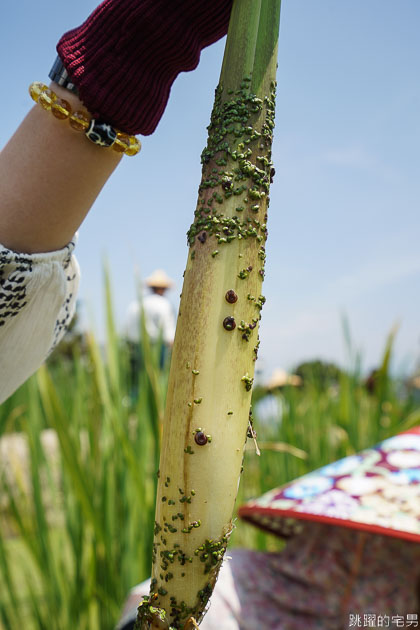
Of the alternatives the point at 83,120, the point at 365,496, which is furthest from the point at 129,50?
the point at 365,496

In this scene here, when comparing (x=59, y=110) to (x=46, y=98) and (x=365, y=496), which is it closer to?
(x=46, y=98)

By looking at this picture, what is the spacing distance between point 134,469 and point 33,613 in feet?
1.69

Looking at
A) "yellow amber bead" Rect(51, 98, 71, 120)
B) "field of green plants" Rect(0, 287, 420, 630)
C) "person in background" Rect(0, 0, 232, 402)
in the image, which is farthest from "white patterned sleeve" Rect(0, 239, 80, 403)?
"field of green plants" Rect(0, 287, 420, 630)

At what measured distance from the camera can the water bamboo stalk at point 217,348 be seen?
1.09 ft

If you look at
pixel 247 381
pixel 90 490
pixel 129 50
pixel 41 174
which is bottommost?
pixel 90 490

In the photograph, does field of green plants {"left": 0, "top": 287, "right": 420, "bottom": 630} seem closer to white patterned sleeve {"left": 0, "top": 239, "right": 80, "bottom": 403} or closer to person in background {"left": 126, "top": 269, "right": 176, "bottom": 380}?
person in background {"left": 126, "top": 269, "right": 176, "bottom": 380}

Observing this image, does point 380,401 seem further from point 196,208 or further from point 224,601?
point 196,208

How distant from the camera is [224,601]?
954mm

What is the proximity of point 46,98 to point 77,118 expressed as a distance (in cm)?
3

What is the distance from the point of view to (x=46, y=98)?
14.8 inches

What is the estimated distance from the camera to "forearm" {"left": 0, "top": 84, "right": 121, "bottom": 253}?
38cm

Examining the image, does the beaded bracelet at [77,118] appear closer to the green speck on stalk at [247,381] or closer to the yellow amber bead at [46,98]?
the yellow amber bead at [46,98]

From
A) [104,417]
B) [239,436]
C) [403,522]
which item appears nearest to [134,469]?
[104,417]

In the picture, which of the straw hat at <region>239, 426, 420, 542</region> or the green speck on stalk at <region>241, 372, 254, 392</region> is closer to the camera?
the green speck on stalk at <region>241, 372, 254, 392</region>
